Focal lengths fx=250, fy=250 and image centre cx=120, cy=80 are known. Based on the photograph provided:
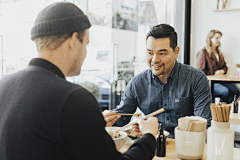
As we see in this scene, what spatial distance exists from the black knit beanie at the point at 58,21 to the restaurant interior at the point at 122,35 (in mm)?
1007

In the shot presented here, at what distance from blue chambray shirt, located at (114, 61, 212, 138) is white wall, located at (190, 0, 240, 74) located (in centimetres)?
308

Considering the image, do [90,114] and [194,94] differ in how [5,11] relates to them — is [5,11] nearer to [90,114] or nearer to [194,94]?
Result: [90,114]

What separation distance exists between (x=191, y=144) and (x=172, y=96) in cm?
79

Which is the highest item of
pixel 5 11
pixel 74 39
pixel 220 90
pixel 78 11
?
pixel 5 11

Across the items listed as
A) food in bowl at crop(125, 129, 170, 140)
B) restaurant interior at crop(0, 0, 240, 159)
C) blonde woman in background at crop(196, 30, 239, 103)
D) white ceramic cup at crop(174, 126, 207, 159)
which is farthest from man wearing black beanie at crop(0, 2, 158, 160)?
blonde woman in background at crop(196, 30, 239, 103)

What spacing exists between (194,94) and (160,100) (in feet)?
0.84

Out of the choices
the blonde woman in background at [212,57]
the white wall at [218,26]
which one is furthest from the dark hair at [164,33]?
the white wall at [218,26]

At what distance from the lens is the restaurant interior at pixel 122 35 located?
190cm

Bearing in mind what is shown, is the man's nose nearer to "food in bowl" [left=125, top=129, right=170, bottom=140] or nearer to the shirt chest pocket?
the shirt chest pocket

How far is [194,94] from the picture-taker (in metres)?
1.87

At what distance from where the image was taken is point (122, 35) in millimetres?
3367

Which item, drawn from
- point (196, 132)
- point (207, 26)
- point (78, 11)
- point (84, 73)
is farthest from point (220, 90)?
point (78, 11)

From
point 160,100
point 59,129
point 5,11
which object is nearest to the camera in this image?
point 59,129

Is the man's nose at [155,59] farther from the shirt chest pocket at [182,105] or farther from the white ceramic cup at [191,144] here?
the white ceramic cup at [191,144]
